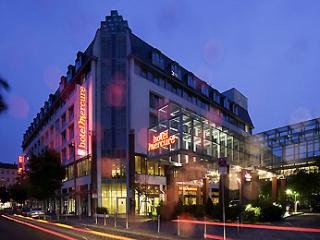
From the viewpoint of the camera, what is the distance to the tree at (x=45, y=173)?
73000mm

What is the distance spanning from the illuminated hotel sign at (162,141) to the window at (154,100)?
15126 mm

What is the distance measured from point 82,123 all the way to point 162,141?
1808 centimetres

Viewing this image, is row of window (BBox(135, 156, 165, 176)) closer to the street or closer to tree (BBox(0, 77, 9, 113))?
the street

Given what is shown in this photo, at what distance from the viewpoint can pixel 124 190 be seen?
2717 inches

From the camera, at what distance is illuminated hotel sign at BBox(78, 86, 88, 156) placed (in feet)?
235

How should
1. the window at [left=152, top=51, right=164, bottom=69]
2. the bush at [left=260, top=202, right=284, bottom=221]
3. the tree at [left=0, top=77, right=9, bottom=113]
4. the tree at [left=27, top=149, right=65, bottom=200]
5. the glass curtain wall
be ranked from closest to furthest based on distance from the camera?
the tree at [left=0, top=77, right=9, bottom=113]
the bush at [left=260, top=202, right=284, bottom=221]
the glass curtain wall
the tree at [left=27, top=149, right=65, bottom=200]
the window at [left=152, top=51, right=164, bottom=69]

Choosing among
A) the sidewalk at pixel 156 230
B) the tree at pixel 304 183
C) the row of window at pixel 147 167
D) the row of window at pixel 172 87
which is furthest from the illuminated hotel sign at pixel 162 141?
the tree at pixel 304 183

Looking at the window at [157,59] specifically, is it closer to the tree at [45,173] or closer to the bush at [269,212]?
the tree at [45,173]

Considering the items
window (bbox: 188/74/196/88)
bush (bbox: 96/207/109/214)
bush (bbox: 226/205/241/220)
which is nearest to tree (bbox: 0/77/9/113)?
bush (bbox: 226/205/241/220)

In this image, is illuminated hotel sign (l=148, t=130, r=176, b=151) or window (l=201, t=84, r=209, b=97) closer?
illuminated hotel sign (l=148, t=130, r=176, b=151)

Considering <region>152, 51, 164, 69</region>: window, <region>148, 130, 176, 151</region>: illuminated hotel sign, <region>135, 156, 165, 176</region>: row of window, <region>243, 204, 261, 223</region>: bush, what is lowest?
<region>243, 204, 261, 223</region>: bush

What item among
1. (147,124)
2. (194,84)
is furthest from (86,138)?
(194,84)

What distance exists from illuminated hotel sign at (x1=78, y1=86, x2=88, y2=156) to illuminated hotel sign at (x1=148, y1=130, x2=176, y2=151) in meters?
14.3

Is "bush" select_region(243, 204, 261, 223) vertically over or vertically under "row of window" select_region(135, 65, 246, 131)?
under
